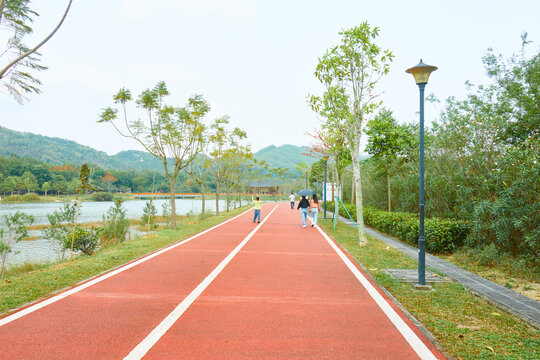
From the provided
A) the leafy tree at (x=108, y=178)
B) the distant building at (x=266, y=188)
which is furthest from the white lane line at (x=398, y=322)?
the distant building at (x=266, y=188)

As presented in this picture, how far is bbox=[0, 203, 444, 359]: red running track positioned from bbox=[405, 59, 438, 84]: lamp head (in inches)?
159

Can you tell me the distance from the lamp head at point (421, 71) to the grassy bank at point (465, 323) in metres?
3.90

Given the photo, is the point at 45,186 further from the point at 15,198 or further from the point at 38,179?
the point at 15,198

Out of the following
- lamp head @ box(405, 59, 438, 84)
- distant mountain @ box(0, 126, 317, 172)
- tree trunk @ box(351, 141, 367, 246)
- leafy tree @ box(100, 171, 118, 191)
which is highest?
distant mountain @ box(0, 126, 317, 172)

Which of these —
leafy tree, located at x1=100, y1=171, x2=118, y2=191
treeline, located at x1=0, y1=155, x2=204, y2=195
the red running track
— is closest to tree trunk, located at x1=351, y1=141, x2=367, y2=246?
the red running track

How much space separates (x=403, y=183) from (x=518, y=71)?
620cm

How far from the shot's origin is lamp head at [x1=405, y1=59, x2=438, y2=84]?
6301 millimetres

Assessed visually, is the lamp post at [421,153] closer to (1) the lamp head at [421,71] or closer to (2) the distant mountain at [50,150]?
(1) the lamp head at [421,71]

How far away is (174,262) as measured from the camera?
327 inches

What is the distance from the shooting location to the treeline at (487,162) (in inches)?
300

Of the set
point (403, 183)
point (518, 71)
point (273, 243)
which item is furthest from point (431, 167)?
point (273, 243)

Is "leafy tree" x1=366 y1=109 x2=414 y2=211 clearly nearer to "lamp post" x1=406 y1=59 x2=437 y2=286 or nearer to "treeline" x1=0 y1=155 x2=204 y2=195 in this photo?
"lamp post" x1=406 y1=59 x2=437 y2=286

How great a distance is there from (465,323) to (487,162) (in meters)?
6.38

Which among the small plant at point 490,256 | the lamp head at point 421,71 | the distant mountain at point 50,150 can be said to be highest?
the distant mountain at point 50,150
